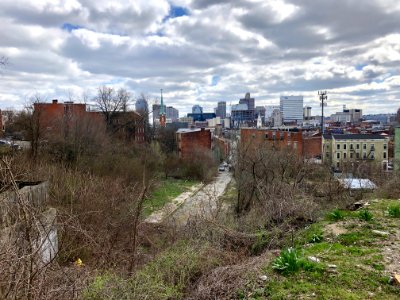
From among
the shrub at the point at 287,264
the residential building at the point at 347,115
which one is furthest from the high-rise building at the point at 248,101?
the shrub at the point at 287,264

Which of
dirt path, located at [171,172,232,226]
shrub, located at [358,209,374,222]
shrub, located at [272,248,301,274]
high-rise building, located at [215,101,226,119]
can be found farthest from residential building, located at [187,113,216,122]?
shrub, located at [272,248,301,274]

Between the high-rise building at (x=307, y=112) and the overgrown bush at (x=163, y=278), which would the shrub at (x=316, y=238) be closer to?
the overgrown bush at (x=163, y=278)

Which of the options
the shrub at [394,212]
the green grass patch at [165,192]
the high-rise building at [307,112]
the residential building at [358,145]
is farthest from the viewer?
the high-rise building at [307,112]

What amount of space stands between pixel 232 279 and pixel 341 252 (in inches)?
95.1

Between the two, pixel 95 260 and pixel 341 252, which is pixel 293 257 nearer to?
pixel 341 252

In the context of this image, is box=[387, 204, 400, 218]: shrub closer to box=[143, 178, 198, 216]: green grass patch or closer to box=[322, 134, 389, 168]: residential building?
box=[143, 178, 198, 216]: green grass patch

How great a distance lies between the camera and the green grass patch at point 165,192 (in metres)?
24.7

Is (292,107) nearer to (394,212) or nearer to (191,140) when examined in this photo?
(191,140)

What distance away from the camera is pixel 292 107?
133 m

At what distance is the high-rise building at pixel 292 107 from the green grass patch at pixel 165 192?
313 feet

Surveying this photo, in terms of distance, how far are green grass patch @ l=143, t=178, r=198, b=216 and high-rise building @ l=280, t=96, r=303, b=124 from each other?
95335 millimetres

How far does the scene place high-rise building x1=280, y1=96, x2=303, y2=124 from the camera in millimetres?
130375

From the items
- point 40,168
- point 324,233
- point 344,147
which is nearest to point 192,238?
point 324,233

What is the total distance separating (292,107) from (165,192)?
109 meters
